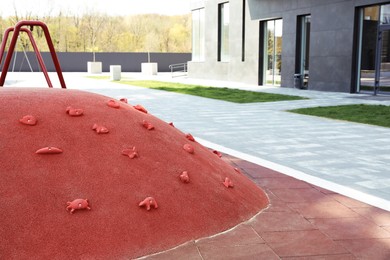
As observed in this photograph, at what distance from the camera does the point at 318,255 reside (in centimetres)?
325

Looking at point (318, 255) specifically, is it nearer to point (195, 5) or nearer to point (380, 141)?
point (380, 141)

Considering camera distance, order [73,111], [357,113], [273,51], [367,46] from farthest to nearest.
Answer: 1. [273,51]
2. [367,46]
3. [357,113]
4. [73,111]

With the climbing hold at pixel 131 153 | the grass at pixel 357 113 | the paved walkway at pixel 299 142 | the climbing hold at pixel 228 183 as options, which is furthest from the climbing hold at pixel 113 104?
the grass at pixel 357 113

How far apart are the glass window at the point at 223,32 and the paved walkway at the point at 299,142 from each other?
15994mm

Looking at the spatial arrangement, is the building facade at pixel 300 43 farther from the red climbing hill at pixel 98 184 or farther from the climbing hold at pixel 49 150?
the climbing hold at pixel 49 150

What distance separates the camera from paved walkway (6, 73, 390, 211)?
571 cm

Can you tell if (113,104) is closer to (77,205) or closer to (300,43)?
(77,205)

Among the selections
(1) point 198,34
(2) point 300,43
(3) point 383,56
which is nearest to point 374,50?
(3) point 383,56

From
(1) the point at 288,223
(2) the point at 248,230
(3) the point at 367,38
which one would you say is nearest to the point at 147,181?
(2) the point at 248,230

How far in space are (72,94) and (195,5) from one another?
3030 centimetres

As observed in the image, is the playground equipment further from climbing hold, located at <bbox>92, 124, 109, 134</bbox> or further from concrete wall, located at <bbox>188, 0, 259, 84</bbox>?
concrete wall, located at <bbox>188, 0, 259, 84</bbox>

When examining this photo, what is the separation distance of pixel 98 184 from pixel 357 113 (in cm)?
1046

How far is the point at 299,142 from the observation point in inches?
336

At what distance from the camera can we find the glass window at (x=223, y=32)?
30016 mm
